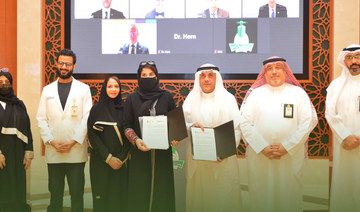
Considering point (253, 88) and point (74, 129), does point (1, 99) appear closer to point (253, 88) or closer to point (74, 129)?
point (74, 129)

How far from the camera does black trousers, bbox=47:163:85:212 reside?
3260 mm

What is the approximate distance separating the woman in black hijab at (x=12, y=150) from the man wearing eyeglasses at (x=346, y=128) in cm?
303

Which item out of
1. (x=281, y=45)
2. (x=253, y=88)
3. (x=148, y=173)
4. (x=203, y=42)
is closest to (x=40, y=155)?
(x=148, y=173)

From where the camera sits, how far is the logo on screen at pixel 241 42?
14.9 ft

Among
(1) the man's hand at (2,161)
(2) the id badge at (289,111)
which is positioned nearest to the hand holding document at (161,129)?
(2) the id badge at (289,111)

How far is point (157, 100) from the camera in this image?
124 inches

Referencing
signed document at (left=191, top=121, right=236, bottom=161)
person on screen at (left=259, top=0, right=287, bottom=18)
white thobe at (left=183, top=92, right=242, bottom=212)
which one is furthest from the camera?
person on screen at (left=259, top=0, right=287, bottom=18)

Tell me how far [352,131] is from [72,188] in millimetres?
2766

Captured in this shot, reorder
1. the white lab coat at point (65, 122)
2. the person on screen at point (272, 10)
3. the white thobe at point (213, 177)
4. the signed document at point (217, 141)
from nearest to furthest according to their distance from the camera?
the signed document at point (217, 141) < the white thobe at point (213, 177) < the white lab coat at point (65, 122) < the person on screen at point (272, 10)

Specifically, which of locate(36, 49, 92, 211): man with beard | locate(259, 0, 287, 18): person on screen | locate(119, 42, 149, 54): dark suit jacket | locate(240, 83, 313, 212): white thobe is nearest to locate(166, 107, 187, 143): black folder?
locate(240, 83, 313, 212): white thobe

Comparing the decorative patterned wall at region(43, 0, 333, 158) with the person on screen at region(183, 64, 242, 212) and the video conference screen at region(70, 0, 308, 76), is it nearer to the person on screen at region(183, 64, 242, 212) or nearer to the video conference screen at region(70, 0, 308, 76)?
the video conference screen at region(70, 0, 308, 76)

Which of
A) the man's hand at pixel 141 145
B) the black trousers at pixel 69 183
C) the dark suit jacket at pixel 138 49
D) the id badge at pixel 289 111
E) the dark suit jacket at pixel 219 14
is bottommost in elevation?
the black trousers at pixel 69 183

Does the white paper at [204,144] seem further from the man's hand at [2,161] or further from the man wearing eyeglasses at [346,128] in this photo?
the man's hand at [2,161]

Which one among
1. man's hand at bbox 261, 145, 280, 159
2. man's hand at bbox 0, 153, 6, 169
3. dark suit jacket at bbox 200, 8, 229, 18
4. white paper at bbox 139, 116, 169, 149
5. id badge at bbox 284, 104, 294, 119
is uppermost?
dark suit jacket at bbox 200, 8, 229, 18
